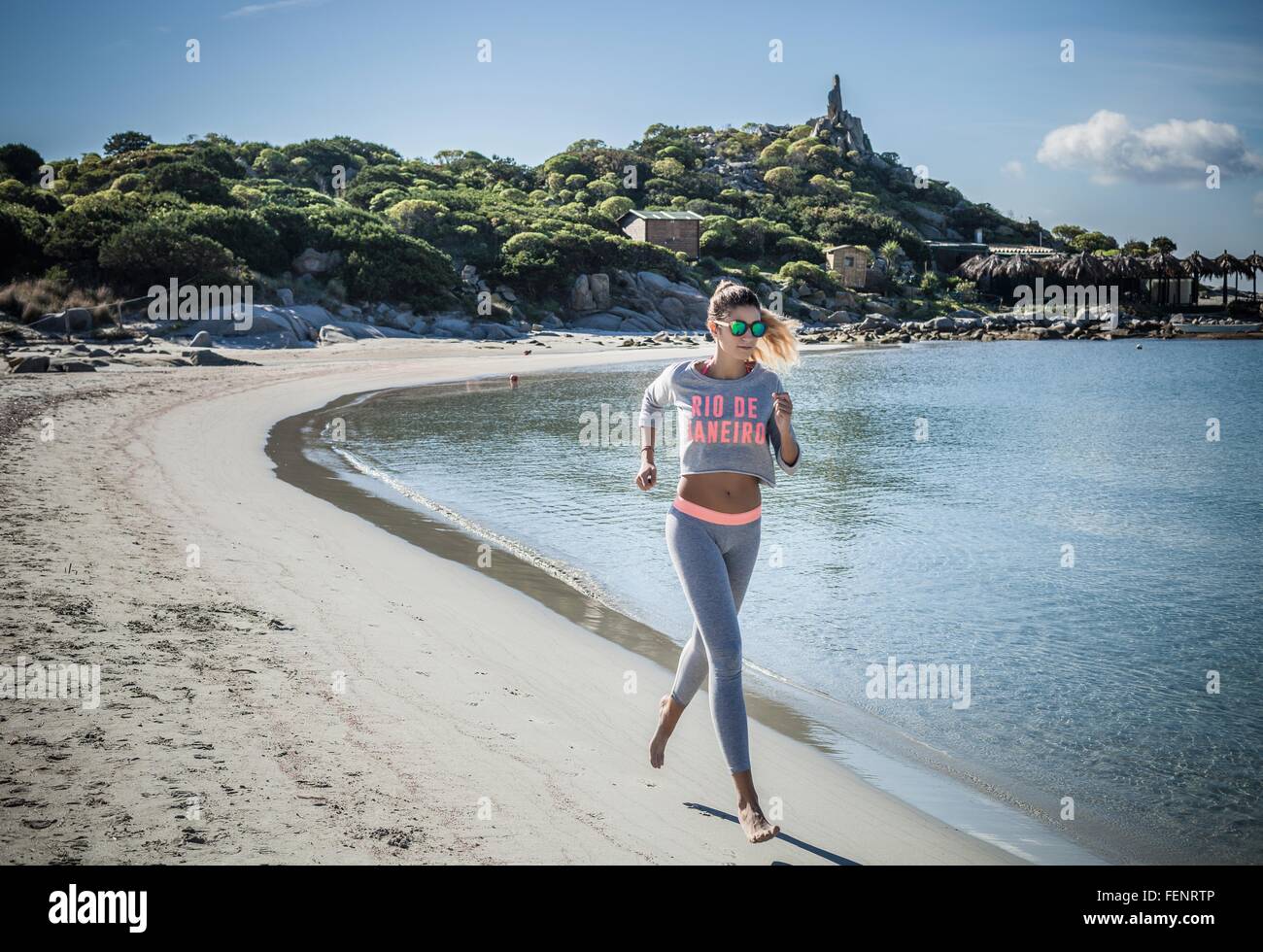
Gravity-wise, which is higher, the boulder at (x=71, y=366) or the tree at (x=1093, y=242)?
the tree at (x=1093, y=242)

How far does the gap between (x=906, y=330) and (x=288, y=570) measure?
66.6 m

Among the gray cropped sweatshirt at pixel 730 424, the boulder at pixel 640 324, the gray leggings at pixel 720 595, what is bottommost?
the gray leggings at pixel 720 595

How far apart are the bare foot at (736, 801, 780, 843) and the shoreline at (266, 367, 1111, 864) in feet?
4.54

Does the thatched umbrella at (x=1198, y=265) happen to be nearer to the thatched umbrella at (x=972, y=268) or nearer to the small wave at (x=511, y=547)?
the thatched umbrella at (x=972, y=268)

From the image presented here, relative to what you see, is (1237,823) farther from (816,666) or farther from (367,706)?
(367,706)

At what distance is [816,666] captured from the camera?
7227mm

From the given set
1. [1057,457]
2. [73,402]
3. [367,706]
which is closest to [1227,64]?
[1057,457]

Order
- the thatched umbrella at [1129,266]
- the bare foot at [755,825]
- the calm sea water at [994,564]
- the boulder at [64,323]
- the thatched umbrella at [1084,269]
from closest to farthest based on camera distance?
the bare foot at [755,825], the calm sea water at [994,564], the boulder at [64,323], the thatched umbrella at [1084,269], the thatched umbrella at [1129,266]

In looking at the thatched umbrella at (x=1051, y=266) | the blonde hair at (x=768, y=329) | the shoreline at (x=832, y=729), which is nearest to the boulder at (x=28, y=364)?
the shoreline at (x=832, y=729)

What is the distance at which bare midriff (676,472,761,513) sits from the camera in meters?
3.95

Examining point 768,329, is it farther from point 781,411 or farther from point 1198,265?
point 1198,265

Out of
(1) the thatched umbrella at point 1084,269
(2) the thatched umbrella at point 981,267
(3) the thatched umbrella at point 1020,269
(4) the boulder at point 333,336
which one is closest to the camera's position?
(4) the boulder at point 333,336

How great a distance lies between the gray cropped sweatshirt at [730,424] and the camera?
396 cm

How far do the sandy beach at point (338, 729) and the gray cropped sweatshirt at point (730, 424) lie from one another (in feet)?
5.16
